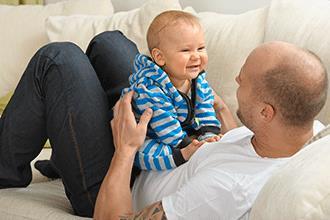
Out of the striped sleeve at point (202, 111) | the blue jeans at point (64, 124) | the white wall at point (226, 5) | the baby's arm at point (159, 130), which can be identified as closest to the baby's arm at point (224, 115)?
the striped sleeve at point (202, 111)

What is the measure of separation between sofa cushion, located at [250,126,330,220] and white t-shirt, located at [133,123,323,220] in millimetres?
294

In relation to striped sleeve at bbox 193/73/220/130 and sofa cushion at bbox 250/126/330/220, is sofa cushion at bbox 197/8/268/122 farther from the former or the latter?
sofa cushion at bbox 250/126/330/220

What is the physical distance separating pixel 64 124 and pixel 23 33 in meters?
1.29

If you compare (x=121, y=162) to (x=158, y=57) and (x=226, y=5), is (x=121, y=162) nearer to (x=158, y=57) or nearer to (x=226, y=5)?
(x=158, y=57)

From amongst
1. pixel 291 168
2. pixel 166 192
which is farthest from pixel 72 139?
pixel 291 168

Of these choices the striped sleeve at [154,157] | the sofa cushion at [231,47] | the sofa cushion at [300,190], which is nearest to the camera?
the sofa cushion at [300,190]

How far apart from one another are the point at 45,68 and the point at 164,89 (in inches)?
13.4

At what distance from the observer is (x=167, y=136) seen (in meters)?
1.95

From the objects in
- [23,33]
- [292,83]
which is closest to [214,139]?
[292,83]

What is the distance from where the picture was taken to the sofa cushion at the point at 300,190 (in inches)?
43.8

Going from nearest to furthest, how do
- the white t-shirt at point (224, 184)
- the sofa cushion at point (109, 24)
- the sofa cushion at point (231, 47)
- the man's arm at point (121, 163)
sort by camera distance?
the white t-shirt at point (224, 184), the man's arm at point (121, 163), the sofa cushion at point (231, 47), the sofa cushion at point (109, 24)

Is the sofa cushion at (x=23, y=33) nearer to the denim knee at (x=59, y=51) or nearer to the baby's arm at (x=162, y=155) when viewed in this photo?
the denim knee at (x=59, y=51)

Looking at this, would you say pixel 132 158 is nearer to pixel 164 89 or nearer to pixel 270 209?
pixel 164 89

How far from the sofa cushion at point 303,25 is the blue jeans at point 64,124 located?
621 mm
